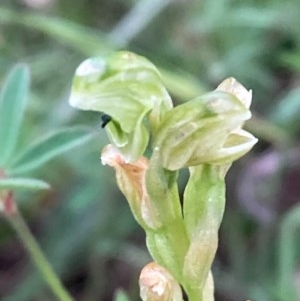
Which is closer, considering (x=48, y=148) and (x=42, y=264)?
(x=42, y=264)

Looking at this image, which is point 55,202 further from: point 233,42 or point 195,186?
point 195,186

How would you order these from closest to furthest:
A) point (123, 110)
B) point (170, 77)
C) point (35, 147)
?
point (123, 110) → point (35, 147) → point (170, 77)

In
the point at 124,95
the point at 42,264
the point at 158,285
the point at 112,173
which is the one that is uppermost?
the point at 124,95

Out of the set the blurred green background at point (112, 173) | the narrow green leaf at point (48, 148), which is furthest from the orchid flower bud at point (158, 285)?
the blurred green background at point (112, 173)

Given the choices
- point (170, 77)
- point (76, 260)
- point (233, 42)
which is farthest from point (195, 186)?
point (233, 42)

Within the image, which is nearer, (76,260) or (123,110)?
(123,110)

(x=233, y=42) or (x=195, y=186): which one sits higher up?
(x=195, y=186)

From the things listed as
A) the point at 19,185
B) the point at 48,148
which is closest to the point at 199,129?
the point at 19,185

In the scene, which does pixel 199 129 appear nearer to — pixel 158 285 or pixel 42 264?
pixel 158 285
